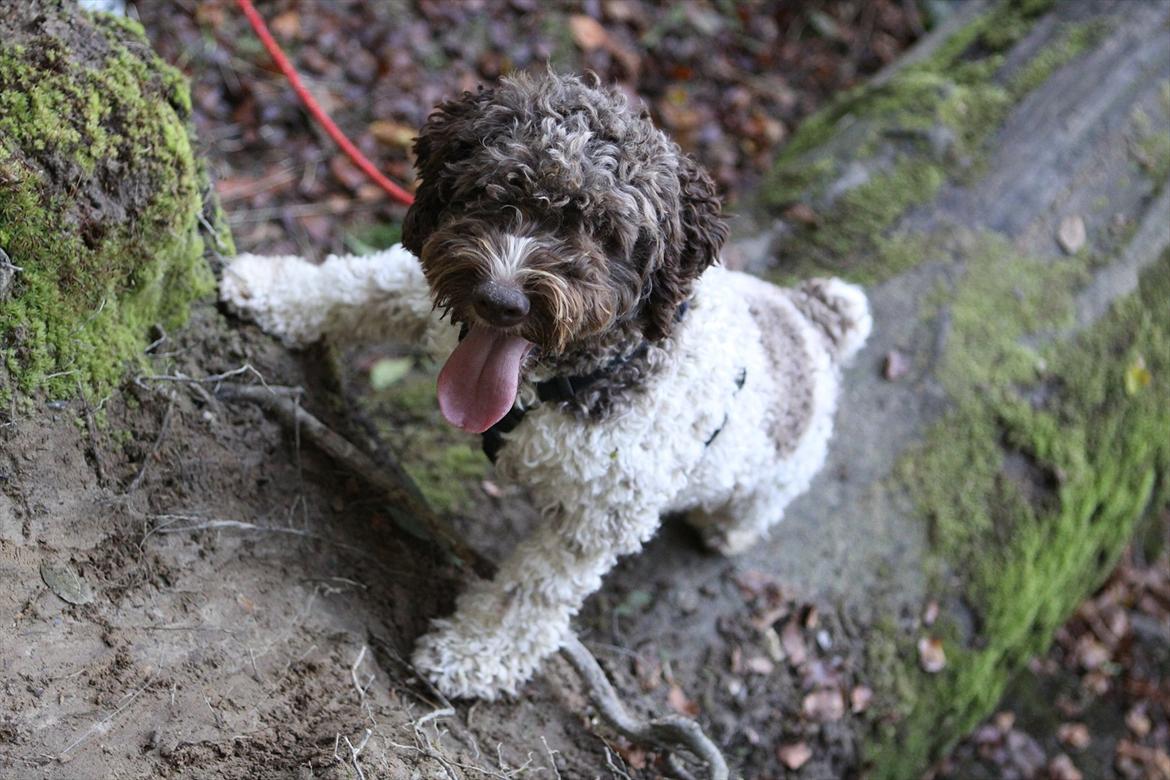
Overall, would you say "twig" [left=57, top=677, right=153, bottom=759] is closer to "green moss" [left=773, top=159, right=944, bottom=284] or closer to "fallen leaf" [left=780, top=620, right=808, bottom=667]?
"fallen leaf" [left=780, top=620, right=808, bottom=667]

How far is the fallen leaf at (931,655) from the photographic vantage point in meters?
5.05

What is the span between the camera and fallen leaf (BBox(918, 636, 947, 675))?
5051 millimetres

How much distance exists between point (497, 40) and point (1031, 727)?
21.5 feet

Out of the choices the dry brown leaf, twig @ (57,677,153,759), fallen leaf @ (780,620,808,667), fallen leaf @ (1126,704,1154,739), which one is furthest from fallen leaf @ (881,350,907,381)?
twig @ (57,677,153,759)

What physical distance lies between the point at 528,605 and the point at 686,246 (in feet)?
5.47

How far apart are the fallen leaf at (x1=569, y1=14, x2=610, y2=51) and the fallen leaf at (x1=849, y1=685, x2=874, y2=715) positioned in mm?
5784

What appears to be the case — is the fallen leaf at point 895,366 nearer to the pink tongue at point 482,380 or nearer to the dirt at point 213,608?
the dirt at point 213,608

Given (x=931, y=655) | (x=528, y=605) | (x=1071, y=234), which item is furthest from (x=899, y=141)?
(x=528, y=605)

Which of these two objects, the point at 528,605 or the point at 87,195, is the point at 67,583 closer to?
the point at 87,195

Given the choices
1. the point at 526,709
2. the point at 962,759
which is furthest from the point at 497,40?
the point at 962,759

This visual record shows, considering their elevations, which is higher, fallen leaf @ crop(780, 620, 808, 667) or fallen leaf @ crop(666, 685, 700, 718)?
fallen leaf @ crop(780, 620, 808, 667)

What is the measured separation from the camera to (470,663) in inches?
157

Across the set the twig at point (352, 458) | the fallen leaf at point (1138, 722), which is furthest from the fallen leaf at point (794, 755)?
the fallen leaf at point (1138, 722)

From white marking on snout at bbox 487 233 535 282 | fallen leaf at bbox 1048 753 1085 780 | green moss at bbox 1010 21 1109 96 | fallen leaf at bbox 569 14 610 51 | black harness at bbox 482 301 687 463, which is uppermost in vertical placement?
white marking on snout at bbox 487 233 535 282
